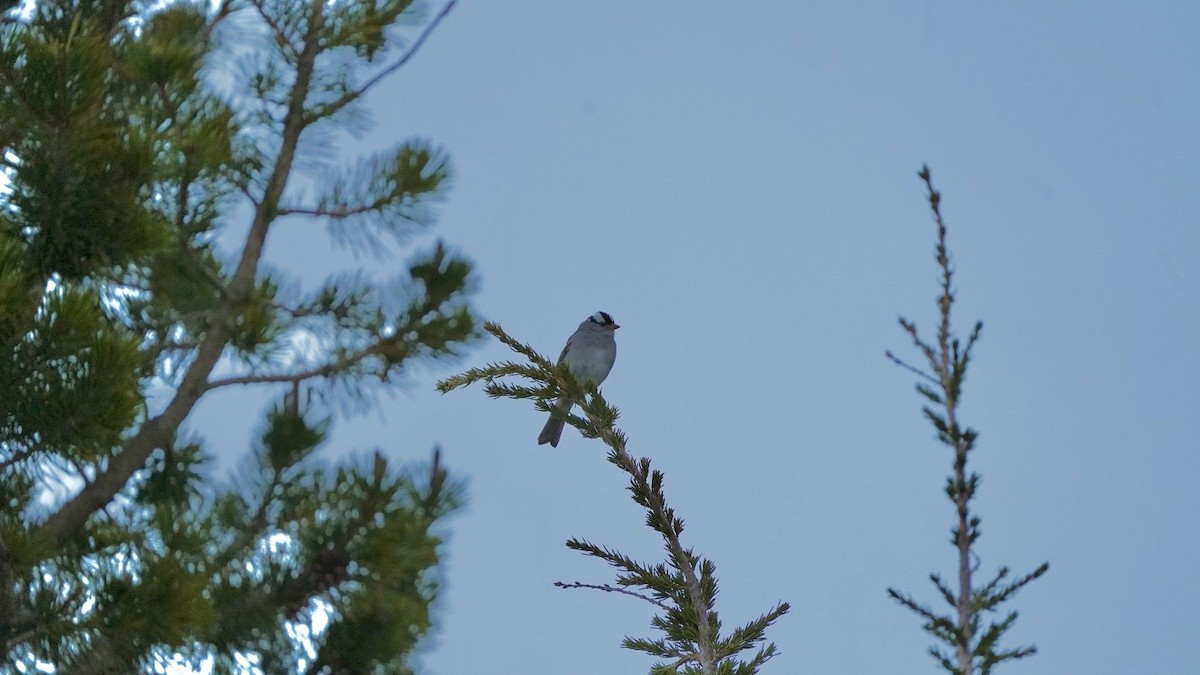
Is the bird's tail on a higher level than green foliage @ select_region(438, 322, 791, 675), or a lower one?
higher

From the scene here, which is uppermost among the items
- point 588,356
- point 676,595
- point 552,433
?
point 588,356

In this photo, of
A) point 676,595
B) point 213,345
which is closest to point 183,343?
point 213,345

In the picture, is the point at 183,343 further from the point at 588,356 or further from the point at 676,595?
the point at 676,595

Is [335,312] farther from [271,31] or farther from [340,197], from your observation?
[271,31]

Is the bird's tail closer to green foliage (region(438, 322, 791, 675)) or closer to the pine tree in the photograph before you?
the pine tree

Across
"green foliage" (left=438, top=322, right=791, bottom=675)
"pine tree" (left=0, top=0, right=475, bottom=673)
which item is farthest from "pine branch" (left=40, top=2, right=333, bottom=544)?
"green foliage" (left=438, top=322, right=791, bottom=675)

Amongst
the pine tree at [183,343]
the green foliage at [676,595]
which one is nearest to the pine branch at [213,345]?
the pine tree at [183,343]

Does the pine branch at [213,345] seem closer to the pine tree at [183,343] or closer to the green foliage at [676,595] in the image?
the pine tree at [183,343]

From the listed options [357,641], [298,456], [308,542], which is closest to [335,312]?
[298,456]

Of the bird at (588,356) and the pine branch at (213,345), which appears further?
the bird at (588,356)

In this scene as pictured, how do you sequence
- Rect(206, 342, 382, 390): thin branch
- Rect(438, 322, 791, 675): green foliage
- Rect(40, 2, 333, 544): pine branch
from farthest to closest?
A: Rect(206, 342, 382, 390): thin branch
Rect(40, 2, 333, 544): pine branch
Rect(438, 322, 791, 675): green foliage

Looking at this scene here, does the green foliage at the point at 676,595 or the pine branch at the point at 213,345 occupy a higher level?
the pine branch at the point at 213,345

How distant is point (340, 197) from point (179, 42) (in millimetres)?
1194

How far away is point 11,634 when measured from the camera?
3504 millimetres
